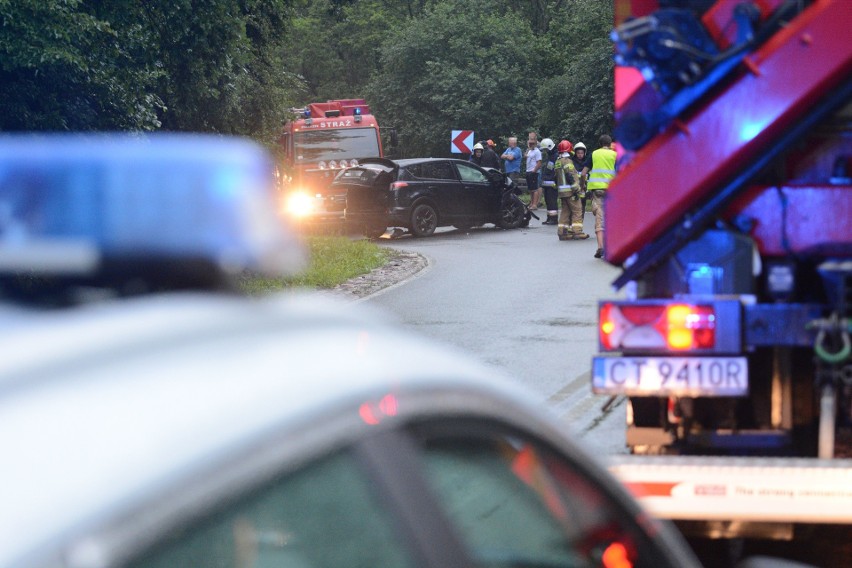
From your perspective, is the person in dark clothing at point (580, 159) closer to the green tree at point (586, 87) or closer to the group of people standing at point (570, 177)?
the group of people standing at point (570, 177)

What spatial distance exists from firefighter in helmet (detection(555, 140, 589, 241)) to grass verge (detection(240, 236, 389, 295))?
309 centimetres

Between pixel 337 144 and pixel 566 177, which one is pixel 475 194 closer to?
pixel 566 177

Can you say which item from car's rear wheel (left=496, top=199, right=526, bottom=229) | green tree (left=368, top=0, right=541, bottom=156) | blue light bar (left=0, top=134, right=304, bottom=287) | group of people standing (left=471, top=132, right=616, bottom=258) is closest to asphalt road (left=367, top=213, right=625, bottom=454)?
group of people standing (left=471, top=132, right=616, bottom=258)

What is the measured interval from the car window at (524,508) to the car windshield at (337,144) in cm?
2808

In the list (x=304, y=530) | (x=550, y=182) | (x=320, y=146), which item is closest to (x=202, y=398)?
(x=304, y=530)

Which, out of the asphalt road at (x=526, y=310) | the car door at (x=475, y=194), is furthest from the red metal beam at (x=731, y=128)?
the car door at (x=475, y=194)

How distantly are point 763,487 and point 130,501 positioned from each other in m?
3.73

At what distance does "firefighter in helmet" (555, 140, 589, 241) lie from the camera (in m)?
22.2

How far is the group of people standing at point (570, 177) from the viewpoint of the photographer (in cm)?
1878

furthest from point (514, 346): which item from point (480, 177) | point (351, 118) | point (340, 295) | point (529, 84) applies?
point (529, 84)

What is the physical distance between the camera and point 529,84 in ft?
162

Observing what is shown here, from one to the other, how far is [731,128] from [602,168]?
13.9m

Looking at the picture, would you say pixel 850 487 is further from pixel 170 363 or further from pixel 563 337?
pixel 563 337

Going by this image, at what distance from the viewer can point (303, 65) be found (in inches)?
2517
